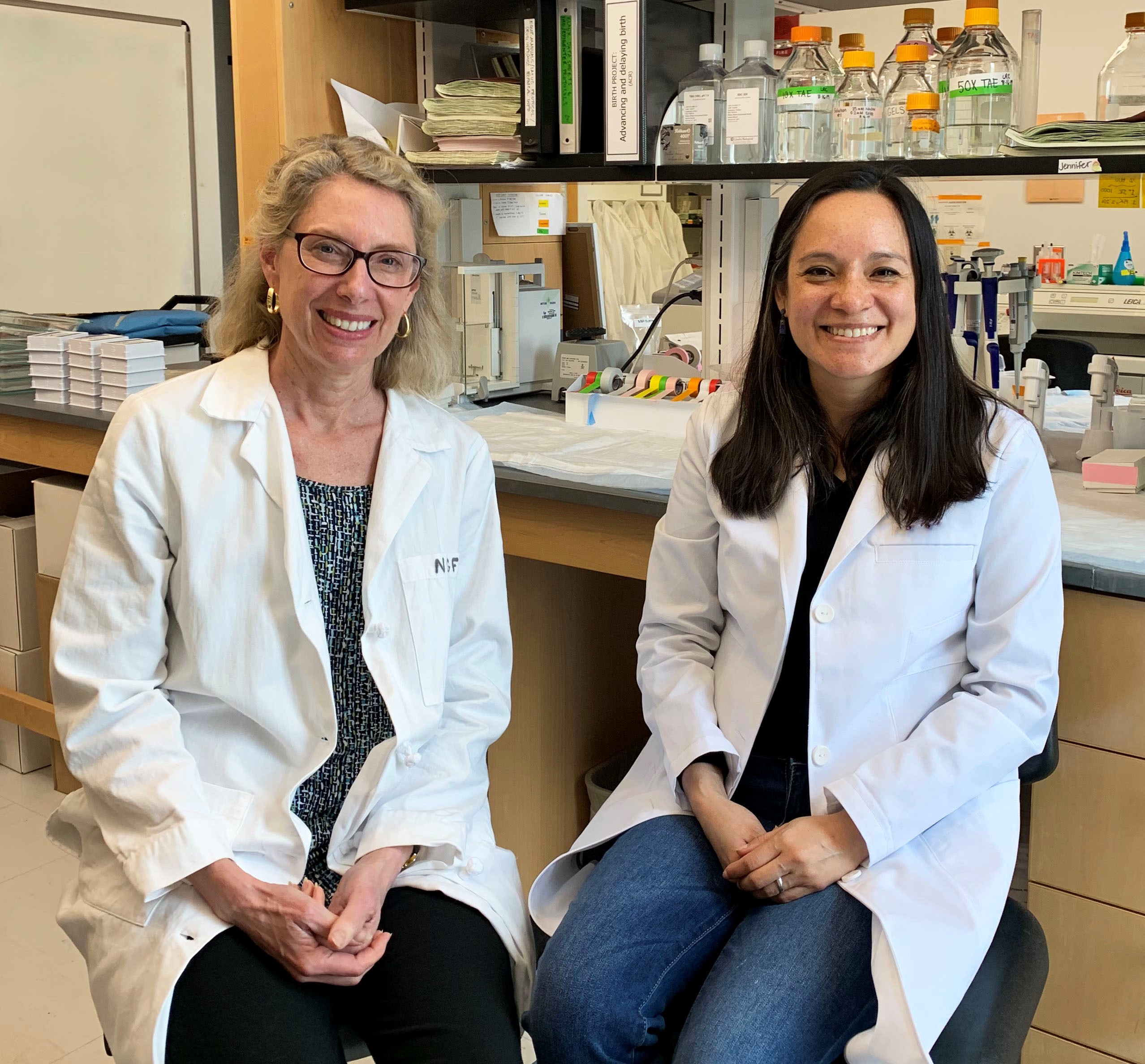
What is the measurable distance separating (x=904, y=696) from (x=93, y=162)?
4.10 m

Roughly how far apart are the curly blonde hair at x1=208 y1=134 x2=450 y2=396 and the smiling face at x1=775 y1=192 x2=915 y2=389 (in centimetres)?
46

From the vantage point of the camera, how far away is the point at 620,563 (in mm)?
1876

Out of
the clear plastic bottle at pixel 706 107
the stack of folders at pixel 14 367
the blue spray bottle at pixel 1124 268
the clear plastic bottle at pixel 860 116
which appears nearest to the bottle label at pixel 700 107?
the clear plastic bottle at pixel 706 107

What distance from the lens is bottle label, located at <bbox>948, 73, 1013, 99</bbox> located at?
1.83m

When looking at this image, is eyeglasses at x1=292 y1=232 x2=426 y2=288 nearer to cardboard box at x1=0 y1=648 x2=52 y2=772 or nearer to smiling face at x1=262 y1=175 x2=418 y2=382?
smiling face at x1=262 y1=175 x2=418 y2=382

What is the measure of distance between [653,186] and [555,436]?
2.85 metres

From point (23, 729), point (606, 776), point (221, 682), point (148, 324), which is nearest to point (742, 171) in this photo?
point (606, 776)

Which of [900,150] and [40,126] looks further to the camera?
[40,126]

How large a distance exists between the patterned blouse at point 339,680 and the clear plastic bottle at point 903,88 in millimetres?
1154

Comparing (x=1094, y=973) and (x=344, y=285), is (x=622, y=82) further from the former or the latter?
(x=1094, y=973)

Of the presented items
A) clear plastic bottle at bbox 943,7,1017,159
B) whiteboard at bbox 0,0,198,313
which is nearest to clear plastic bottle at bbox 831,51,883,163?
clear plastic bottle at bbox 943,7,1017,159

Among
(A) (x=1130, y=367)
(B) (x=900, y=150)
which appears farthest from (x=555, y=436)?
(A) (x=1130, y=367)

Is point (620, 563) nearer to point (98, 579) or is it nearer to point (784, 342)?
point (784, 342)

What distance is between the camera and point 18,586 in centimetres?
280
